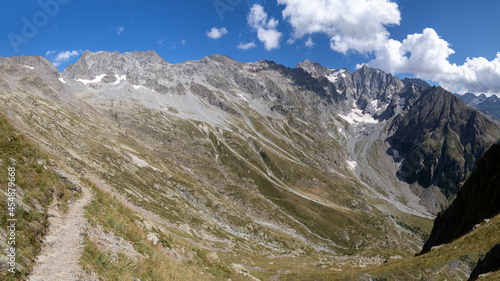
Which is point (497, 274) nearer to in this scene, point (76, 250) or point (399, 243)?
point (76, 250)

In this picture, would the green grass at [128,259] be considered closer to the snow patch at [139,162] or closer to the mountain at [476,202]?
the mountain at [476,202]

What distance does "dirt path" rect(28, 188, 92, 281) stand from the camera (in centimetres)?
900

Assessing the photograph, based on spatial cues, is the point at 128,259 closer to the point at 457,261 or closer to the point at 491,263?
the point at 491,263

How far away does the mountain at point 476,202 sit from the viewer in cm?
3931

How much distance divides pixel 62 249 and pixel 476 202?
6355 cm

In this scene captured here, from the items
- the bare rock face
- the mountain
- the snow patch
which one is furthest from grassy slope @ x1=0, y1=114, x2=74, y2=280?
the snow patch

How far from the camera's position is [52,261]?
9.65 meters

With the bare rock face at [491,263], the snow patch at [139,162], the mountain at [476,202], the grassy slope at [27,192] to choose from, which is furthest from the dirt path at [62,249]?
the snow patch at [139,162]

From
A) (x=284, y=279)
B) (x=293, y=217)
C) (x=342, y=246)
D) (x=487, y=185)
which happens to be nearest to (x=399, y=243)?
(x=342, y=246)

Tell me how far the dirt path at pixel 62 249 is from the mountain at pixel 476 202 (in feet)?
164

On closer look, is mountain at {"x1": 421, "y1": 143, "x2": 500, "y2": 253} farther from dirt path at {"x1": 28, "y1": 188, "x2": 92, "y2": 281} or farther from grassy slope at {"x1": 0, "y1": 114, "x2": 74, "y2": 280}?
grassy slope at {"x1": 0, "y1": 114, "x2": 74, "y2": 280}

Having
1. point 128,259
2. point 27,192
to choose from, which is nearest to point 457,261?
point 128,259

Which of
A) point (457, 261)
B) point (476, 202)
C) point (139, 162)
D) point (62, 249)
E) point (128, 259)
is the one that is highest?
point (476, 202)

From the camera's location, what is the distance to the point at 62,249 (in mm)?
10641
